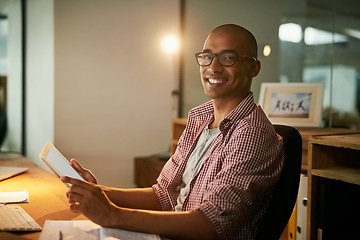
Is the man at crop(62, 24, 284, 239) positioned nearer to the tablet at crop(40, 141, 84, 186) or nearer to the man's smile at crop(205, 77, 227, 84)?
the man's smile at crop(205, 77, 227, 84)

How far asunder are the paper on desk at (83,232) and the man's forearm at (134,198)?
0.99 feet

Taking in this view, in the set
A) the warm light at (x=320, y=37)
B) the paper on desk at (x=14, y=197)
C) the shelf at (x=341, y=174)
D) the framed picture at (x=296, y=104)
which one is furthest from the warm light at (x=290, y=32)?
the paper on desk at (x=14, y=197)

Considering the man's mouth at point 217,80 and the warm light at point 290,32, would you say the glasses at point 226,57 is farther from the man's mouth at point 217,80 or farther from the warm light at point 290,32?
the warm light at point 290,32

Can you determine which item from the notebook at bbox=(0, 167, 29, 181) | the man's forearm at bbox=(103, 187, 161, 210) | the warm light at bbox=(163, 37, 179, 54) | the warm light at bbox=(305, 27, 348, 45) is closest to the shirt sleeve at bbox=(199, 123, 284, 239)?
the man's forearm at bbox=(103, 187, 161, 210)

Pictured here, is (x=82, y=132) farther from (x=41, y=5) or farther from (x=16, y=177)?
(x=16, y=177)

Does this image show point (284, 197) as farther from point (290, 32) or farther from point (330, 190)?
point (290, 32)

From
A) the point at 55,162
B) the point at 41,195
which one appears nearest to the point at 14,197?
the point at 41,195

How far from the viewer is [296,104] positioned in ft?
9.26

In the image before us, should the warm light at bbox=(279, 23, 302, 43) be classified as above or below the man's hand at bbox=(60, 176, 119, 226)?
above

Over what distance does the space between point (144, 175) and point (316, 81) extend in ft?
5.90

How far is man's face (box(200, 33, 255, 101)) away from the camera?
1478 mm

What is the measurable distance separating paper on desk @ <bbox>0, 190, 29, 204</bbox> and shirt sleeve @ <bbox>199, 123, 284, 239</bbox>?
76cm

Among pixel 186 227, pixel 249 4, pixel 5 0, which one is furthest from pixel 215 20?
pixel 186 227

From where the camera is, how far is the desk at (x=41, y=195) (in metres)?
1.43
